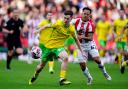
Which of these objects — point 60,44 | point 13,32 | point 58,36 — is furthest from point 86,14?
point 13,32

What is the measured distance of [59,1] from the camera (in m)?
39.2

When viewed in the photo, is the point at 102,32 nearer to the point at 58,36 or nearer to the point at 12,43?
the point at 12,43

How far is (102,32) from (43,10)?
4460 mm

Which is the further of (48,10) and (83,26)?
(48,10)

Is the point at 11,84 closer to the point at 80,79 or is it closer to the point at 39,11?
the point at 80,79

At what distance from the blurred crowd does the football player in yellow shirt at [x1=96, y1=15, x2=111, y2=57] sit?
1.23 feet

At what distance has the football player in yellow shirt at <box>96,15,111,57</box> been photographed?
34.3 m

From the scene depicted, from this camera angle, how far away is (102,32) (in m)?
34.4

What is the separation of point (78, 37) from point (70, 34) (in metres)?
0.47

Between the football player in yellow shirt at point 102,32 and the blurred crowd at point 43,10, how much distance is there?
1.23ft

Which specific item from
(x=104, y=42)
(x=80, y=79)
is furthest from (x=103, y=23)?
(x=80, y=79)

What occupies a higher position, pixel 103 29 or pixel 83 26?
pixel 83 26

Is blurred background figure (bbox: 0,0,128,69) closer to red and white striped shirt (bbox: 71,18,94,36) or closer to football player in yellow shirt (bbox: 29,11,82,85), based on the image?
red and white striped shirt (bbox: 71,18,94,36)

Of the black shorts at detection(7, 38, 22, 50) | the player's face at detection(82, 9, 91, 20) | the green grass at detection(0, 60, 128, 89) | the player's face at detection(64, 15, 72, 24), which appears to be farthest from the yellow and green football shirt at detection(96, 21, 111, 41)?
the player's face at detection(64, 15, 72, 24)
